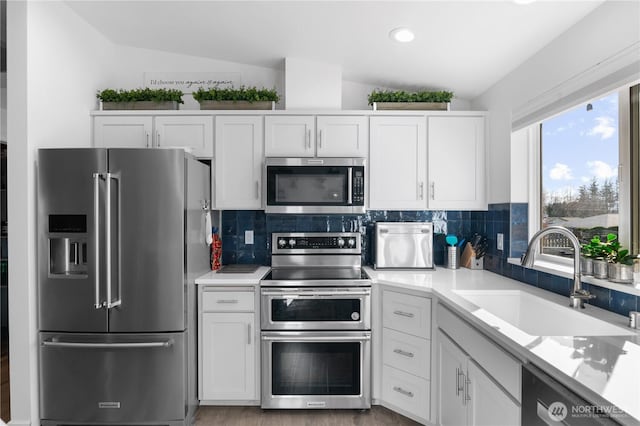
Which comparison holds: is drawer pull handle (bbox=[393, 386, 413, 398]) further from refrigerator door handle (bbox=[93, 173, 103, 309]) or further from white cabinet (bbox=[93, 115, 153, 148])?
white cabinet (bbox=[93, 115, 153, 148])

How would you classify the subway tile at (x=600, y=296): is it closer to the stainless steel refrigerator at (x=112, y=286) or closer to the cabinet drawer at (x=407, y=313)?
the cabinet drawer at (x=407, y=313)

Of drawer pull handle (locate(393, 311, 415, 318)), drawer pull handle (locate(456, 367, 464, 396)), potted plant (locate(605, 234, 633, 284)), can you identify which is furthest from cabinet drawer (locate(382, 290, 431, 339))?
potted plant (locate(605, 234, 633, 284))

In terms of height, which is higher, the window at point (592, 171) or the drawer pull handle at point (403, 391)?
the window at point (592, 171)

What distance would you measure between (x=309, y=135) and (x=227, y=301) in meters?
1.32

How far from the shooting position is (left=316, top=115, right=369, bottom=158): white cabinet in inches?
105

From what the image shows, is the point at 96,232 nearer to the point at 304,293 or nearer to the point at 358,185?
the point at 304,293

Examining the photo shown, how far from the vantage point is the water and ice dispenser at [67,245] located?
80.8 inches

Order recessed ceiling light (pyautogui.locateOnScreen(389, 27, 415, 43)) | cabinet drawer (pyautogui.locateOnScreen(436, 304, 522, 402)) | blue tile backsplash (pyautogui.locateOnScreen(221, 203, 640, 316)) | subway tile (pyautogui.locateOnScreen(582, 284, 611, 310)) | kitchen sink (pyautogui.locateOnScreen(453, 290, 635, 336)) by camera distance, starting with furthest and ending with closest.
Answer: blue tile backsplash (pyautogui.locateOnScreen(221, 203, 640, 316)) → recessed ceiling light (pyautogui.locateOnScreen(389, 27, 415, 43)) → subway tile (pyautogui.locateOnScreen(582, 284, 611, 310)) → kitchen sink (pyautogui.locateOnScreen(453, 290, 635, 336)) → cabinet drawer (pyautogui.locateOnScreen(436, 304, 522, 402))

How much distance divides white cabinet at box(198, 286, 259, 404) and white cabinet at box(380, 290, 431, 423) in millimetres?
865

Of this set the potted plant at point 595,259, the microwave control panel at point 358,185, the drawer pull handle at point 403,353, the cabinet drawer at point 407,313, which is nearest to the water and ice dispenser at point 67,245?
the microwave control panel at point 358,185

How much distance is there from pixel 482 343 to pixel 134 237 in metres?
1.91

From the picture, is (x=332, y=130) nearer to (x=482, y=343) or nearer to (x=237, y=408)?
(x=482, y=343)

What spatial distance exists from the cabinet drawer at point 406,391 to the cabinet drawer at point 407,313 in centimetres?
29

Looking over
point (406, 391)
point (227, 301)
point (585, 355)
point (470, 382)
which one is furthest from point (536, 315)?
point (227, 301)
